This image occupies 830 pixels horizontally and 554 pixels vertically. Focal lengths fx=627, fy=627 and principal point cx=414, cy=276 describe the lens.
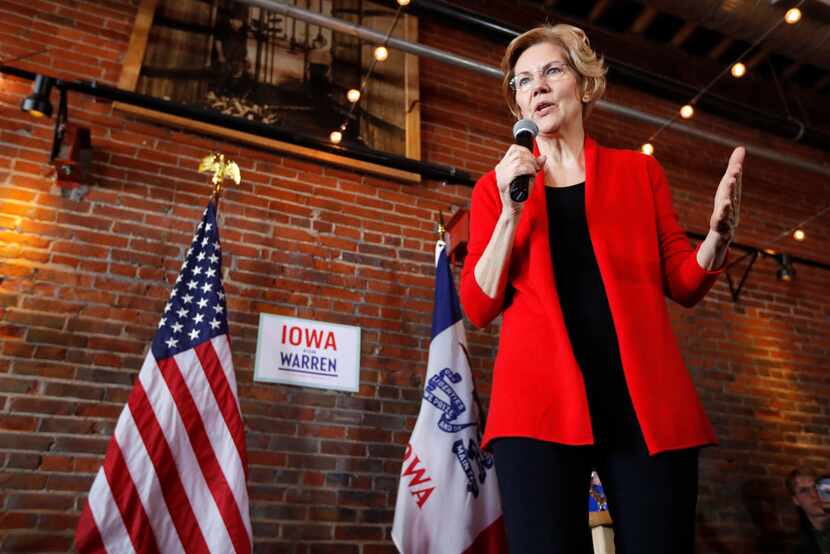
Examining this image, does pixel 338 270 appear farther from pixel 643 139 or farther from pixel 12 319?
pixel 643 139

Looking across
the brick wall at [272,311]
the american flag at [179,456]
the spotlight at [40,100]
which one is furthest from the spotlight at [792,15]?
the spotlight at [40,100]

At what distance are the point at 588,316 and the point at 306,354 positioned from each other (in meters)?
2.21

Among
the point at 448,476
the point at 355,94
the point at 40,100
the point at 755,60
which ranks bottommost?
the point at 448,476

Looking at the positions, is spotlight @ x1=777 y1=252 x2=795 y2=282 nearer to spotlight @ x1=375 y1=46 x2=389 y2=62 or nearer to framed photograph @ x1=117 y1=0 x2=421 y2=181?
framed photograph @ x1=117 y1=0 x2=421 y2=181

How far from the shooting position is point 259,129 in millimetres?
3285

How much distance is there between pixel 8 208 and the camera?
279cm

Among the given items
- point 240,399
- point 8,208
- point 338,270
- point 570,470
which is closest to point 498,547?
point 240,399

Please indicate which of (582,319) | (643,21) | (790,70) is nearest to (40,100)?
(582,319)

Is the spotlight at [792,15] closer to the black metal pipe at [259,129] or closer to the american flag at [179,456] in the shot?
the black metal pipe at [259,129]

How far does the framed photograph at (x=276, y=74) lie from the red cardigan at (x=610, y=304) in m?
2.46

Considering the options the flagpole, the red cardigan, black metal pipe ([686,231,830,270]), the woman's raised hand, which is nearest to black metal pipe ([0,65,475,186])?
the flagpole

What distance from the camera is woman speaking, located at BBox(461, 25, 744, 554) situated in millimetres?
876

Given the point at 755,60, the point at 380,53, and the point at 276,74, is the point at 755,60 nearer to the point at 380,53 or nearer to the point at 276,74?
the point at 380,53

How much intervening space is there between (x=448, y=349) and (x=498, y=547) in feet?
2.79
